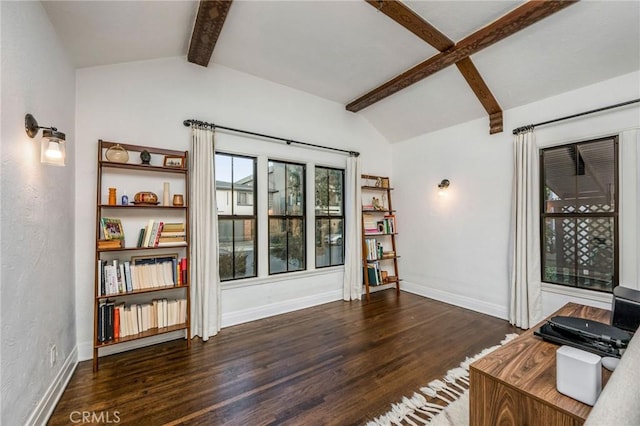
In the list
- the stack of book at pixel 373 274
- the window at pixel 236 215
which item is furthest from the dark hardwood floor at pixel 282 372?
the stack of book at pixel 373 274

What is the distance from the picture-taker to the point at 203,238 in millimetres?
2998

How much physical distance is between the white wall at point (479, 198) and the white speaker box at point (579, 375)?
2.52 meters

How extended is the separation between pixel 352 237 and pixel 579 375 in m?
3.23

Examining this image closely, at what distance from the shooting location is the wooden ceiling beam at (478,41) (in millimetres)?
2227

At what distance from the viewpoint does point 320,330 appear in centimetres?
314

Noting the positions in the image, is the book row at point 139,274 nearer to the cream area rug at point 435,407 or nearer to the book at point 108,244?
the book at point 108,244

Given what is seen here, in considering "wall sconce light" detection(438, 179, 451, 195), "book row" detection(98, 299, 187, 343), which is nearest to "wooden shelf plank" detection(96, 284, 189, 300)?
"book row" detection(98, 299, 187, 343)

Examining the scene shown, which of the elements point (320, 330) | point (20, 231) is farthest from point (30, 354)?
point (320, 330)

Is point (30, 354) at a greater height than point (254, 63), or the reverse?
point (254, 63)

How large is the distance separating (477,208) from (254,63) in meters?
3.55

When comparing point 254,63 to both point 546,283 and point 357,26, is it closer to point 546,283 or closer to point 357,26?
point 357,26

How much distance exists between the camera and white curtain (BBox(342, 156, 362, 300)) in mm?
4254

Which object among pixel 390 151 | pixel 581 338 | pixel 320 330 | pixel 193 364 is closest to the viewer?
pixel 581 338

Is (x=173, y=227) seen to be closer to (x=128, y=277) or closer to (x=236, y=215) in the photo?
(x=128, y=277)
